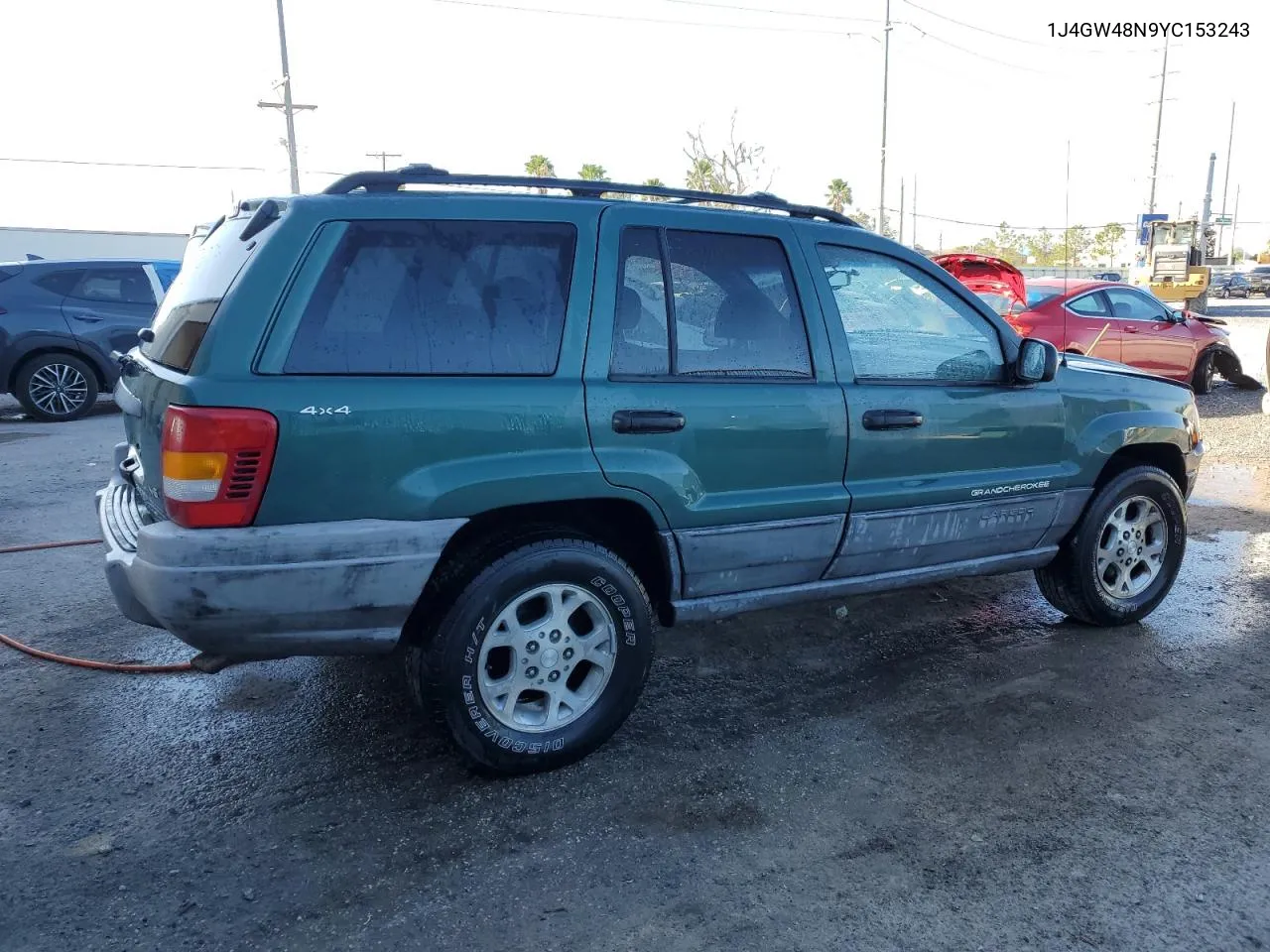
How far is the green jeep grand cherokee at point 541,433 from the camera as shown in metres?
2.75

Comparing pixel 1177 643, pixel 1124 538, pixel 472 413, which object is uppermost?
pixel 472 413

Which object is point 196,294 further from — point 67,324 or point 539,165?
point 539,165

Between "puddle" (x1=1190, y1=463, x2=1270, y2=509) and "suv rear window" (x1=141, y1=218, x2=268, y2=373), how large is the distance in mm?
6925

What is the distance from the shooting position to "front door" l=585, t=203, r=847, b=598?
317cm

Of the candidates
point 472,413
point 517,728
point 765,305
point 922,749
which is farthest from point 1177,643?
point 472,413

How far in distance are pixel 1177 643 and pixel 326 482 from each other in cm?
382

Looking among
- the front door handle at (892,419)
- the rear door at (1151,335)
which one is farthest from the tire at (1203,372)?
the front door handle at (892,419)

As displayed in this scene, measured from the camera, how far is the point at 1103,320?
434 inches

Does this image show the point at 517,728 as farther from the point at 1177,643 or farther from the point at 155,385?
the point at 1177,643

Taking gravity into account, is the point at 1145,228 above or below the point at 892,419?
above

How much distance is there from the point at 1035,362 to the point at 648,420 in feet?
5.89

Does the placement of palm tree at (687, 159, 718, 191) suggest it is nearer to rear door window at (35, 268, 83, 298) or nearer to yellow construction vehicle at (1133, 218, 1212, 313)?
yellow construction vehicle at (1133, 218, 1212, 313)

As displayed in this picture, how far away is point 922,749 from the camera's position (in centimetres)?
335

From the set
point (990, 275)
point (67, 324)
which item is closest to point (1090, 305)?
point (990, 275)
